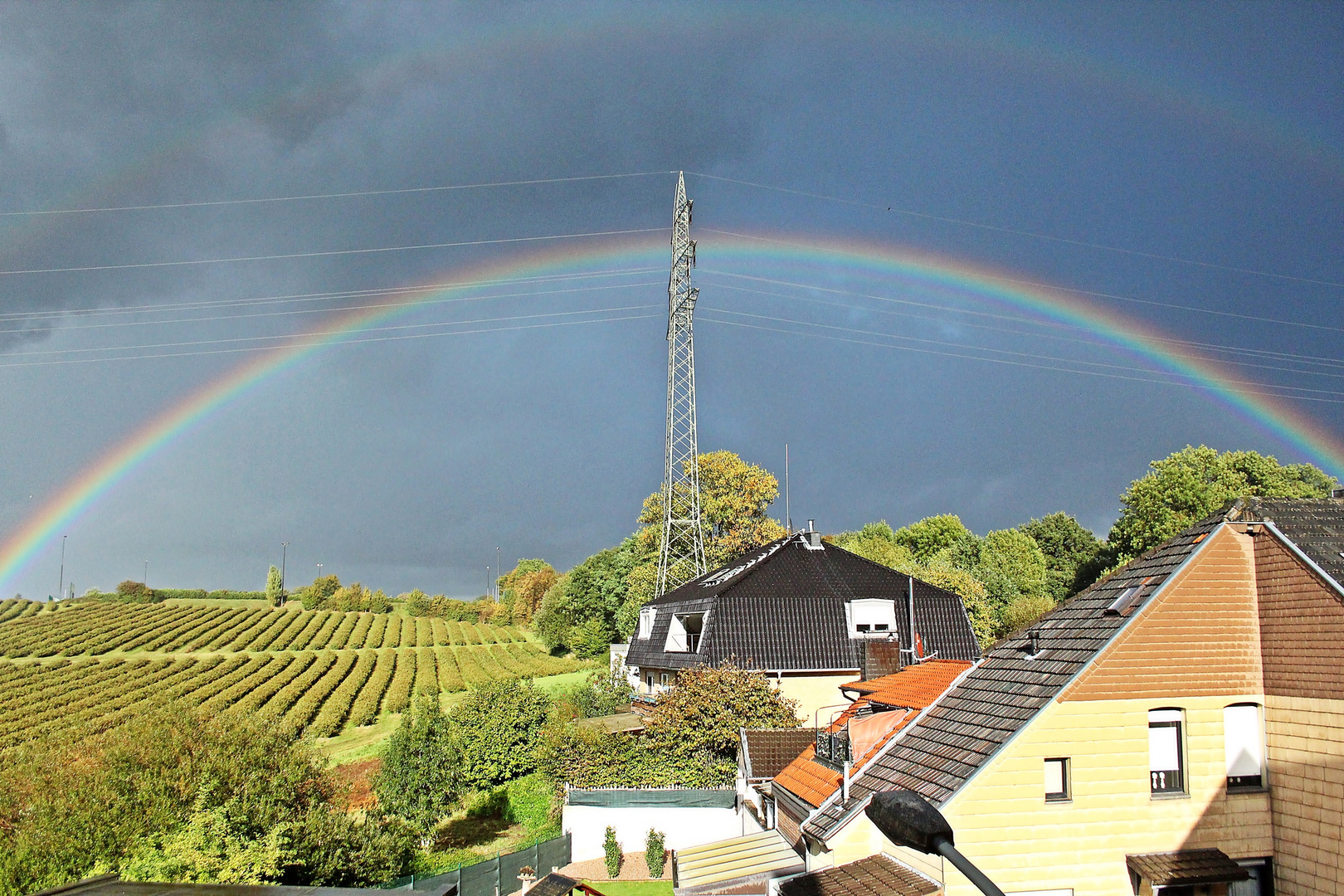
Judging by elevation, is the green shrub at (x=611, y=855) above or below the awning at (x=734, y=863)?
below

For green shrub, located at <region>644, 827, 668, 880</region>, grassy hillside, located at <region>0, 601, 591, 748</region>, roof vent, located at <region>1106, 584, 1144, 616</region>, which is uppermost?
roof vent, located at <region>1106, 584, 1144, 616</region>

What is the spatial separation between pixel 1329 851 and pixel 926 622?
2397 cm

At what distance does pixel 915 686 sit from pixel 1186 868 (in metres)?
7.31

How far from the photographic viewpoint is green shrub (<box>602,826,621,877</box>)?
2181cm

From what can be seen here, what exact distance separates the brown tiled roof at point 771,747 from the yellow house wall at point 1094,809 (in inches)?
375

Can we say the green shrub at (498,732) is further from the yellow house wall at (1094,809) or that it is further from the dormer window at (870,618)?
the yellow house wall at (1094,809)

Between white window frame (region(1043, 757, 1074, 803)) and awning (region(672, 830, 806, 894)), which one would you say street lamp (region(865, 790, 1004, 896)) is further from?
awning (region(672, 830, 806, 894))

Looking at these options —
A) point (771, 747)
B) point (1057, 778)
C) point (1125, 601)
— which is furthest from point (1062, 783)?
point (771, 747)

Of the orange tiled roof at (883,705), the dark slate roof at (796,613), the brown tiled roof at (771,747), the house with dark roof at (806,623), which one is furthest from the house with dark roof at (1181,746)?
the dark slate roof at (796,613)

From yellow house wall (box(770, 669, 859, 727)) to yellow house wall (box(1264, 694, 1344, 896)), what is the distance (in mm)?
20673

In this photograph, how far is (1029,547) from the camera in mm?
76375

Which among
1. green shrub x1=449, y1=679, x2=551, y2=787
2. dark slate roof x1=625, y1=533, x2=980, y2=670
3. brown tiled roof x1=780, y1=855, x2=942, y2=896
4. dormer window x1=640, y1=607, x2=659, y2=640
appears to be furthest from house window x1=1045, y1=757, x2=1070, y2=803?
dormer window x1=640, y1=607, x2=659, y2=640

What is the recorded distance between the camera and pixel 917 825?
364 cm

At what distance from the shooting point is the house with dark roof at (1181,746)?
1116cm
